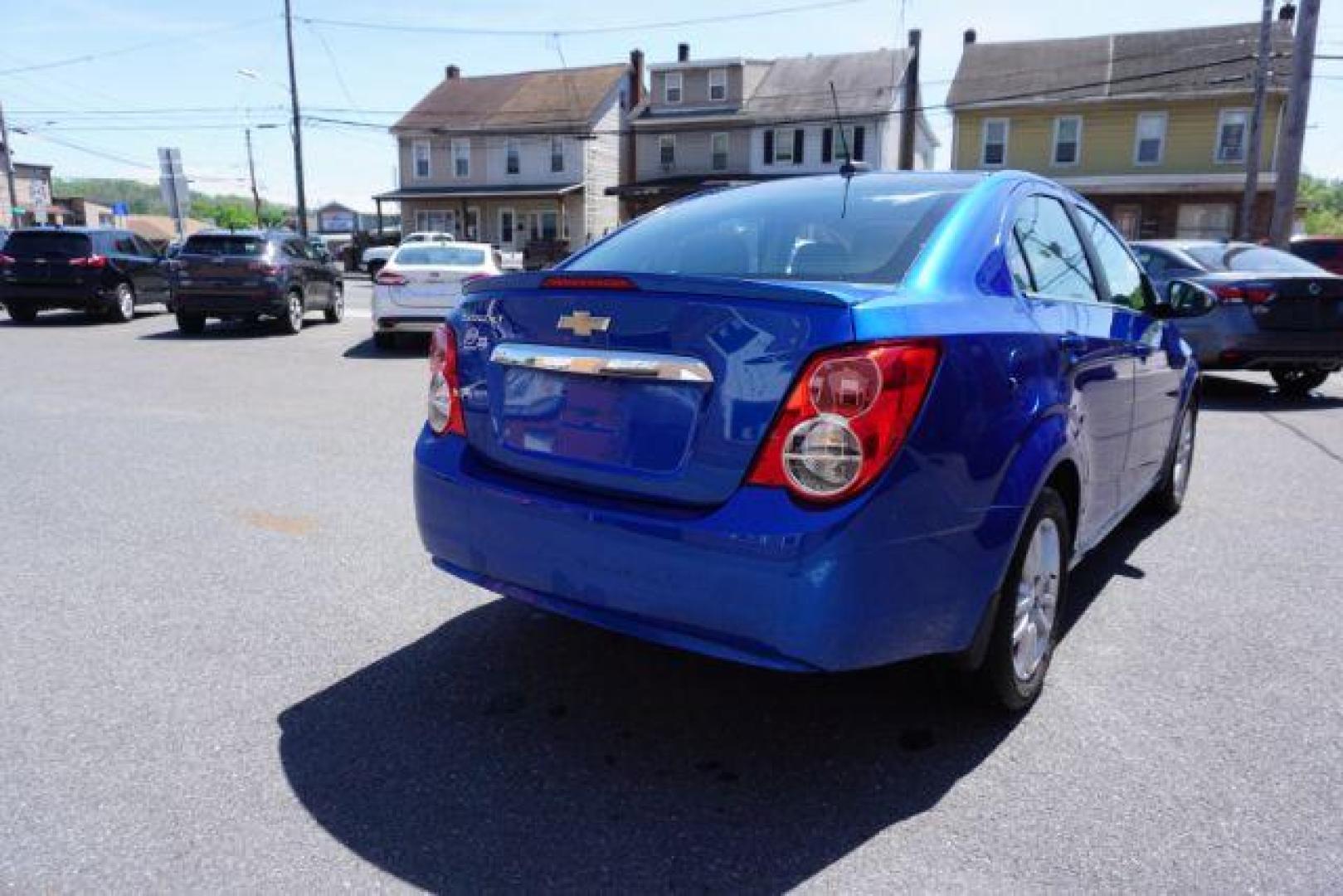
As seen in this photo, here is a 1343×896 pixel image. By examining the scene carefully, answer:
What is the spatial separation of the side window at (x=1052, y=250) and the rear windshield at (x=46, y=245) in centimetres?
1689

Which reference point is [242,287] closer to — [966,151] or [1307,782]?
[1307,782]

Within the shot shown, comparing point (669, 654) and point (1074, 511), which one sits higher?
point (1074, 511)

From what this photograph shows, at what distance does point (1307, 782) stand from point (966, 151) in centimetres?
3408

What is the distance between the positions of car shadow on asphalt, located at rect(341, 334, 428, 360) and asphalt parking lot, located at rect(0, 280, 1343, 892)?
7.59 metres

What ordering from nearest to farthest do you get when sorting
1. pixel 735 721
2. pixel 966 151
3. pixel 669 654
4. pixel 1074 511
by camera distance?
1. pixel 735 721
2. pixel 1074 511
3. pixel 669 654
4. pixel 966 151

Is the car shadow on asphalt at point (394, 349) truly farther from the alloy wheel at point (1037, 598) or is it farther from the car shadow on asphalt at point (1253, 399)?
the alloy wheel at point (1037, 598)

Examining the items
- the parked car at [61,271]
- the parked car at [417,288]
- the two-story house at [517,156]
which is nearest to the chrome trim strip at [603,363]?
the parked car at [417,288]

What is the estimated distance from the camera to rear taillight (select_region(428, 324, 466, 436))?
302cm

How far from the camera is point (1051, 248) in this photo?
11.3 feet

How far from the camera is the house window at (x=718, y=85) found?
39.8m

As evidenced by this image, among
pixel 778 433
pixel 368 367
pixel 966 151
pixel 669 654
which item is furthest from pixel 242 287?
pixel 966 151

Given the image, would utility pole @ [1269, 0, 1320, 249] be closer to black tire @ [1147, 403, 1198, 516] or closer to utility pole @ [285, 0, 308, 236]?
black tire @ [1147, 403, 1198, 516]

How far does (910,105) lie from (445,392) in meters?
38.7

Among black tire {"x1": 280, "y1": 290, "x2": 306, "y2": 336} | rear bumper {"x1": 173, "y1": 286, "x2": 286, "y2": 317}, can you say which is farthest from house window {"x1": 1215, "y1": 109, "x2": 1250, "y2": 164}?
rear bumper {"x1": 173, "y1": 286, "x2": 286, "y2": 317}
